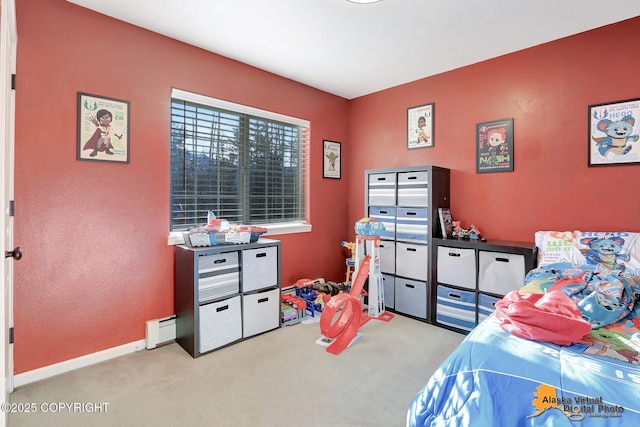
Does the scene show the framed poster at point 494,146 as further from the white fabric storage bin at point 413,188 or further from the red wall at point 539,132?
the white fabric storage bin at point 413,188

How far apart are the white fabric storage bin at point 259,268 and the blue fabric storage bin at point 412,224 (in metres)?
1.31

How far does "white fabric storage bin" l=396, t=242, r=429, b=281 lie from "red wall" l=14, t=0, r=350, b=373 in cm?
219

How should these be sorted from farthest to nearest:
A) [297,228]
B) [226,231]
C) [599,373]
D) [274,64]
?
1. [297,228]
2. [274,64]
3. [226,231]
4. [599,373]

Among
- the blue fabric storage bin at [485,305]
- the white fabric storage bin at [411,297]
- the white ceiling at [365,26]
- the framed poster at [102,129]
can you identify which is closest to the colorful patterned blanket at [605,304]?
the blue fabric storage bin at [485,305]

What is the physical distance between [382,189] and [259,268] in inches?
61.7

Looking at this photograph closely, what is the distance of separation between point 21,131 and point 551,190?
393 cm

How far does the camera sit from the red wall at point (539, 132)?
248 centimetres

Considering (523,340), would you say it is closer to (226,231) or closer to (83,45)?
(226,231)

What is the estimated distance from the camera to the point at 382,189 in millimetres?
3541

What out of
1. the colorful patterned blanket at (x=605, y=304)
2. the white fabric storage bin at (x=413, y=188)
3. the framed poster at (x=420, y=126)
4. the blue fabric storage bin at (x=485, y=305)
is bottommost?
the blue fabric storage bin at (x=485, y=305)

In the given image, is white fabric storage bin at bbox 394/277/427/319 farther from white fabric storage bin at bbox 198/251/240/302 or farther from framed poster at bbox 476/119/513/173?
white fabric storage bin at bbox 198/251/240/302

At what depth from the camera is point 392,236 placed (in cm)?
346

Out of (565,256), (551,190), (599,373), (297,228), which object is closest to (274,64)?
(297,228)

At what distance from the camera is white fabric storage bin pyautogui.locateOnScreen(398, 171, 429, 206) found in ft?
10.4
